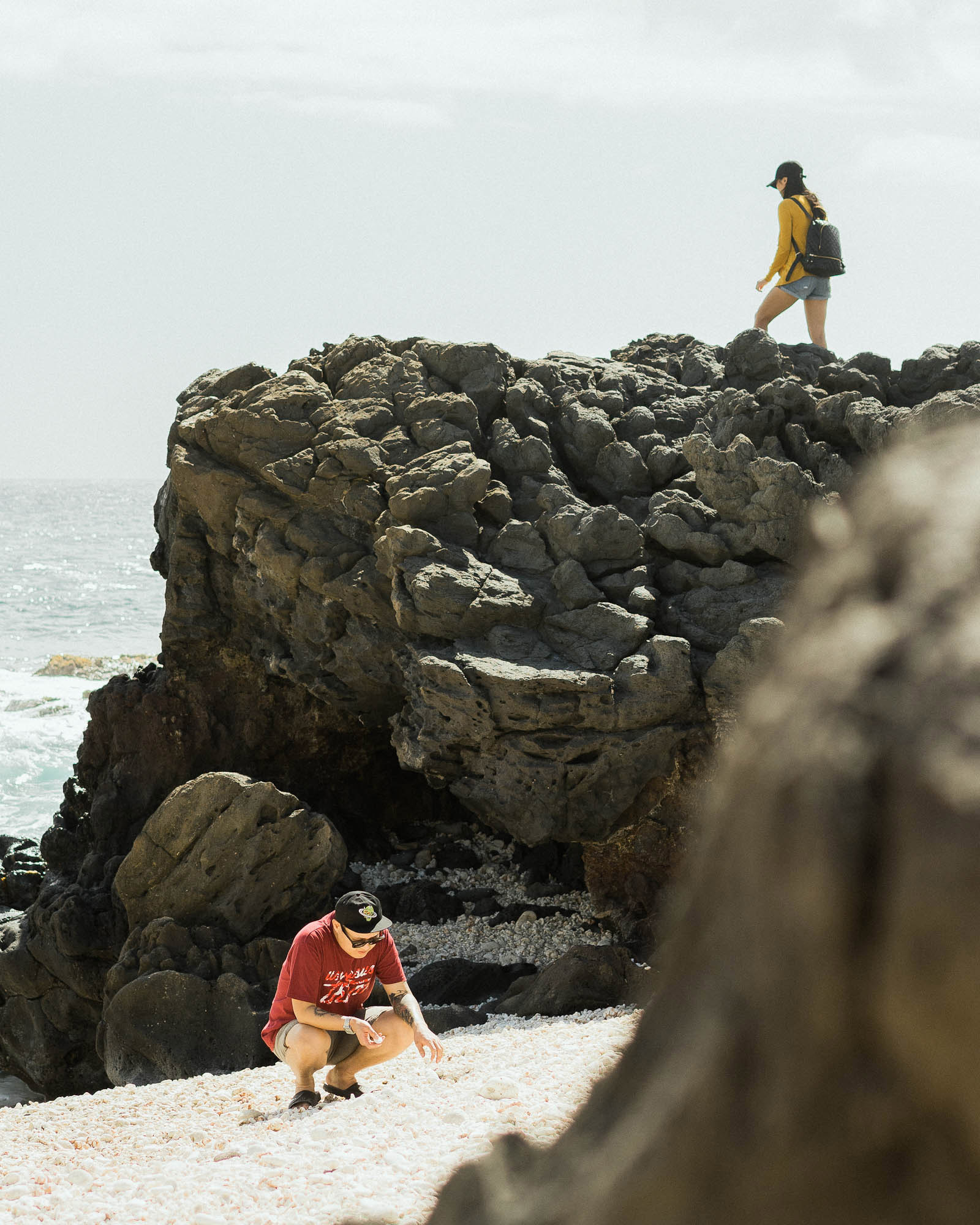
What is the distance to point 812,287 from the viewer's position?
11.4 meters

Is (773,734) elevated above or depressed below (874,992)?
above

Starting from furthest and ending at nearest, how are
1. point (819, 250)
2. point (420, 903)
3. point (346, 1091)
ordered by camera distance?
point (420, 903) < point (819, 250) < point (346, 1091)

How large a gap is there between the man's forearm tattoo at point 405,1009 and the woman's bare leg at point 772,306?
27.2ft

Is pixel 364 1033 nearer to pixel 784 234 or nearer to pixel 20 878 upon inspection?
pixel 784 234

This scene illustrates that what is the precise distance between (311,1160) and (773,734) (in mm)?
4365

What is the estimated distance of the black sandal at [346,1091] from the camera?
622cm

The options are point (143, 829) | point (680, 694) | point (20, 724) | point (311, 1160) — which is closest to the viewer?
point (311, 1160)

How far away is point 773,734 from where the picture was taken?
4.22 ft

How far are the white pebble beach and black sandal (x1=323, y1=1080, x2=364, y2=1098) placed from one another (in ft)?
0.48

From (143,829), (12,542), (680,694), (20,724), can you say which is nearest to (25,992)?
(143,829)

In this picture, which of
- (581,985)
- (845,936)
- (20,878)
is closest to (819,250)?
(581,985)

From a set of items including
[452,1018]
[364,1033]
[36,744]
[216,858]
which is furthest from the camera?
[36,744]

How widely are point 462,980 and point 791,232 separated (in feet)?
27.6

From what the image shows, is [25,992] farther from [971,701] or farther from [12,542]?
[12,542]
